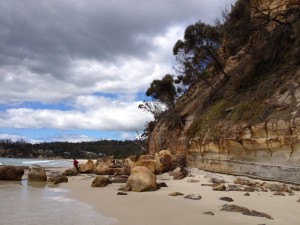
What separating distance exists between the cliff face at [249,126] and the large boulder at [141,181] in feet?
15.4

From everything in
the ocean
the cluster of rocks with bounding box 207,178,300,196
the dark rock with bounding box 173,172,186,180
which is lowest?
the ocean

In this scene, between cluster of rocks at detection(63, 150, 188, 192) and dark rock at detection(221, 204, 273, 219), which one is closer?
dark rock at detection(221, 204, 273, 219)

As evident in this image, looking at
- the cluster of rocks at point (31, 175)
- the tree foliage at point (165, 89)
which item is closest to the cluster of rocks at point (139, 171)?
the cluster of rocks at point (31, 175)

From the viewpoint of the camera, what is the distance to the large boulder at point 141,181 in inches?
630

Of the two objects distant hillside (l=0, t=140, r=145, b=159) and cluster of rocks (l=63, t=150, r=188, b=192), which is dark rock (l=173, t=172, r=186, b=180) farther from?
distant hillside (l=0, t=140, r=145, b=159)

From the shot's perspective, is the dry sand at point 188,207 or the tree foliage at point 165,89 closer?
the dry sand at point 188,207

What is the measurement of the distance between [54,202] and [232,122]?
10.6 metres

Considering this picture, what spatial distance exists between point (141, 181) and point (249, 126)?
5.87 metres

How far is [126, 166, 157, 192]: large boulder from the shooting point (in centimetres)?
1600

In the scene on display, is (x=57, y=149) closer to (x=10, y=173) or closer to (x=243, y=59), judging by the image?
(x=10, y=173)

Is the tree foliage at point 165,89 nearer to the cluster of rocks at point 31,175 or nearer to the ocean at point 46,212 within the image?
the cluster of rocks at point 31,175

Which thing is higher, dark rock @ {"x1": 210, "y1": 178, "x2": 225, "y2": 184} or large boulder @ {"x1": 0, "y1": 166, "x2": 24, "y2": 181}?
large boulder @ {"x1": 0, "y1": 166, "x2": 24, "y2": 181}

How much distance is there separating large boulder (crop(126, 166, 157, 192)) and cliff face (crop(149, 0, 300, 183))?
4.70 m

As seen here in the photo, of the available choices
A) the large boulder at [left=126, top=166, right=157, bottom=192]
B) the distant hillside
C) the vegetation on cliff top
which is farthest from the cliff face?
the distant hillside
